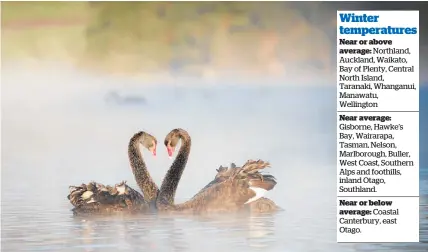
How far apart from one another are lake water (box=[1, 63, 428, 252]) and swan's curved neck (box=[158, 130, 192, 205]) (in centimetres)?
4

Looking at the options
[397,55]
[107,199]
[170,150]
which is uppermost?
[397,55]

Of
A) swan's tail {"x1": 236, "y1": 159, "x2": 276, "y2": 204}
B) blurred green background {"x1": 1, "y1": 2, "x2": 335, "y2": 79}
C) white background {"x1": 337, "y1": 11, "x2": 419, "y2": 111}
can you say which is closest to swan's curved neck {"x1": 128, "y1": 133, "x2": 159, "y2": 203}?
blurred green background {"x1": 1, "y1": 2, "x2": 335, "y2": 79}

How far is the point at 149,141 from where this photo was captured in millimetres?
6160

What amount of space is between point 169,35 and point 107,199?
1.08 meters

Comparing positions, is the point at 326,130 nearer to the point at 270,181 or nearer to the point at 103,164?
the point at 270,181

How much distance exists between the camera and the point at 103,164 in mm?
6160

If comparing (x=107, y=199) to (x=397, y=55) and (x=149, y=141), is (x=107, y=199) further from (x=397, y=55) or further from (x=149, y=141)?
(x=397, y=55)

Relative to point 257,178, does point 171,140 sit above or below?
above

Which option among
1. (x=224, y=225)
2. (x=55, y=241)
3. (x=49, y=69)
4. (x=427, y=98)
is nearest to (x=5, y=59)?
(x=49, y=69)

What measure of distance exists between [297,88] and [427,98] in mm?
799

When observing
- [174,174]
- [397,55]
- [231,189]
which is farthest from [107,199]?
[397,55]

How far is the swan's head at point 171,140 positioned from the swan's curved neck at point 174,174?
0.02 meters

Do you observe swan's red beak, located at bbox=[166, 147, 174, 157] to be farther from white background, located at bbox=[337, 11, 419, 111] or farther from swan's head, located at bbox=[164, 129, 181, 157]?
white background, located at bbox=[337, 11, 419, 111]

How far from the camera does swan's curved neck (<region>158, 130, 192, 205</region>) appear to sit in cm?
616
